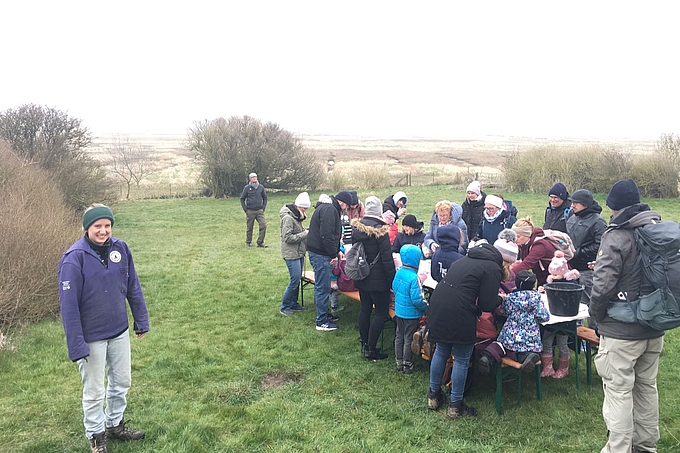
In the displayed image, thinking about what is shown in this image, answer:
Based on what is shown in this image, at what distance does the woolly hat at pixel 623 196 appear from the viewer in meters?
3.66

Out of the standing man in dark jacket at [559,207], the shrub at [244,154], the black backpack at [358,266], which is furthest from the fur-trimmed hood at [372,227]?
the shrub at [244,154]

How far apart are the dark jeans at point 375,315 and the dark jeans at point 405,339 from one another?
271 mm

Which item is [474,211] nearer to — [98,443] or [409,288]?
[409,288]

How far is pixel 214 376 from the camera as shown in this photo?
5.59 meters

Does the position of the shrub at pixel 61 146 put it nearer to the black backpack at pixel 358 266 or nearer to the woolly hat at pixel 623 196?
the black backpack at pixel 358 266

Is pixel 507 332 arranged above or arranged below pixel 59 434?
above

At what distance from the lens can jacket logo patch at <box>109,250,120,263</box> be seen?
153 inches

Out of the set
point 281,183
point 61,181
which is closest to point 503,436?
point 61,181

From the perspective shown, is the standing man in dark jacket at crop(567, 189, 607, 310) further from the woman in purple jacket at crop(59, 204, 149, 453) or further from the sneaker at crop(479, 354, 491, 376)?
the woman in purple jacket at crop(59, 204, 149, 453)

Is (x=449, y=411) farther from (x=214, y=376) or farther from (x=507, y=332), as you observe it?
(x=214, y=376)

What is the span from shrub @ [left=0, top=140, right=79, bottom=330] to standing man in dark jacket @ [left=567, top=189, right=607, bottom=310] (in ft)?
23.5

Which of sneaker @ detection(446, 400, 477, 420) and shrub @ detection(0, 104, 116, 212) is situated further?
shrub @ detection(0, 104, 116, 212)

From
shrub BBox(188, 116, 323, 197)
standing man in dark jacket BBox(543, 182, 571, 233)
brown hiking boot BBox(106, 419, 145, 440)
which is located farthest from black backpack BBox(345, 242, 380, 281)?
shrub BBox(188, 116, 323, 197)

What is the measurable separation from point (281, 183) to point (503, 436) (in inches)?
868
